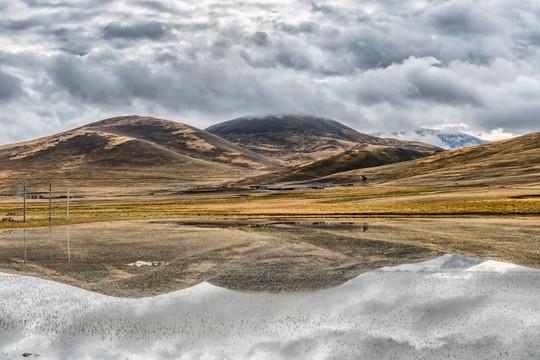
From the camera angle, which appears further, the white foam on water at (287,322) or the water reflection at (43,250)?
the water reflection at (43,250)

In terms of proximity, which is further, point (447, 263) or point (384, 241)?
point (384, 241)

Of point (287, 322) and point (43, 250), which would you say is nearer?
point (287, 322)

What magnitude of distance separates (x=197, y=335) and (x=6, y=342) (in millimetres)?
5240

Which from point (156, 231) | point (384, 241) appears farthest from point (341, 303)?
point (156, 231)

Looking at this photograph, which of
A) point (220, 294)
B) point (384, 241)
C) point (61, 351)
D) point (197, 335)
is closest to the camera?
point (61, 351)

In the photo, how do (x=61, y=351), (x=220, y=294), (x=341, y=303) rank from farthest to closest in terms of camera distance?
(x=220, y=294)
(x=341, y=303)
(x=61, y=351)

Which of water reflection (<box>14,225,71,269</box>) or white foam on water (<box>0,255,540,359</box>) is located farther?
water reflection (<box>14,225,71,269</box>)

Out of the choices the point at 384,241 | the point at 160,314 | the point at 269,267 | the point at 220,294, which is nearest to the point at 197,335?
the point at 160,314

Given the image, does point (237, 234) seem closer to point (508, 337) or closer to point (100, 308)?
point (100, 308)

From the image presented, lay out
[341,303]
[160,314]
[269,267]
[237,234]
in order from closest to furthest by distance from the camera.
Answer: [160,314]
[341,303]
[269,267]
[237,234]

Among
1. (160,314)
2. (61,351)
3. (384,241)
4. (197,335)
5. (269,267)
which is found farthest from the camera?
(384,241)

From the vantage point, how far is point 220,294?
18203mm

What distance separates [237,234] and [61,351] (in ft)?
96.9

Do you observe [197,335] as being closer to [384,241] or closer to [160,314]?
[160,314]
